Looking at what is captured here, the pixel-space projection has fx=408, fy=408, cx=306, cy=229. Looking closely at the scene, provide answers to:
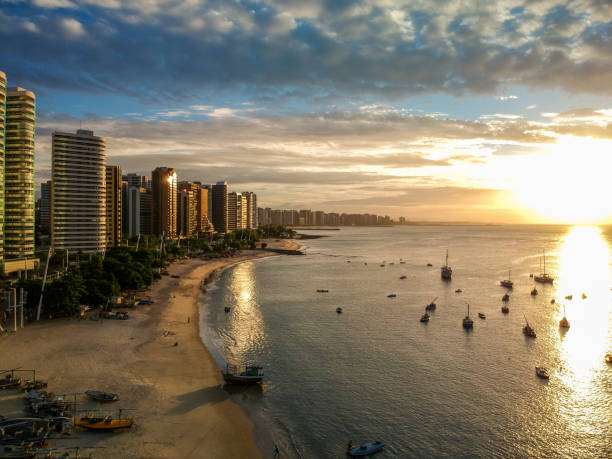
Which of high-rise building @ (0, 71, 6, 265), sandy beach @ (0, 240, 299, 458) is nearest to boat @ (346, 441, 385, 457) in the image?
sandy beach @ (0, 240, 299, 458)

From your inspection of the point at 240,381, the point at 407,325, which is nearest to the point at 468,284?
the point at 407,325

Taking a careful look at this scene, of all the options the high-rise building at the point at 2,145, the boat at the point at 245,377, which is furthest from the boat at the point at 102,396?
the high-rise building at the point at 2,145

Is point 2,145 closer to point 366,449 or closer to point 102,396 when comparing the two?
point 102,396

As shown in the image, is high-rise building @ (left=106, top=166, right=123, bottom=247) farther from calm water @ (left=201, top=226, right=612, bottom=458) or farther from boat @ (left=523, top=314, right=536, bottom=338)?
boat @ (left=523, top=314, right=536, bottom=338)

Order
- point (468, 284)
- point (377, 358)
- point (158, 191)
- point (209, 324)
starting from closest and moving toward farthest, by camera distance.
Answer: point (377, 358) → point (209, 324) → point (468, 284) → point (158, 191)

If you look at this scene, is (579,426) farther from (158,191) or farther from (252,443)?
(158,191)

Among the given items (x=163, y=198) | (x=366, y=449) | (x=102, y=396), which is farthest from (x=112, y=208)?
(x=366, y=449)
